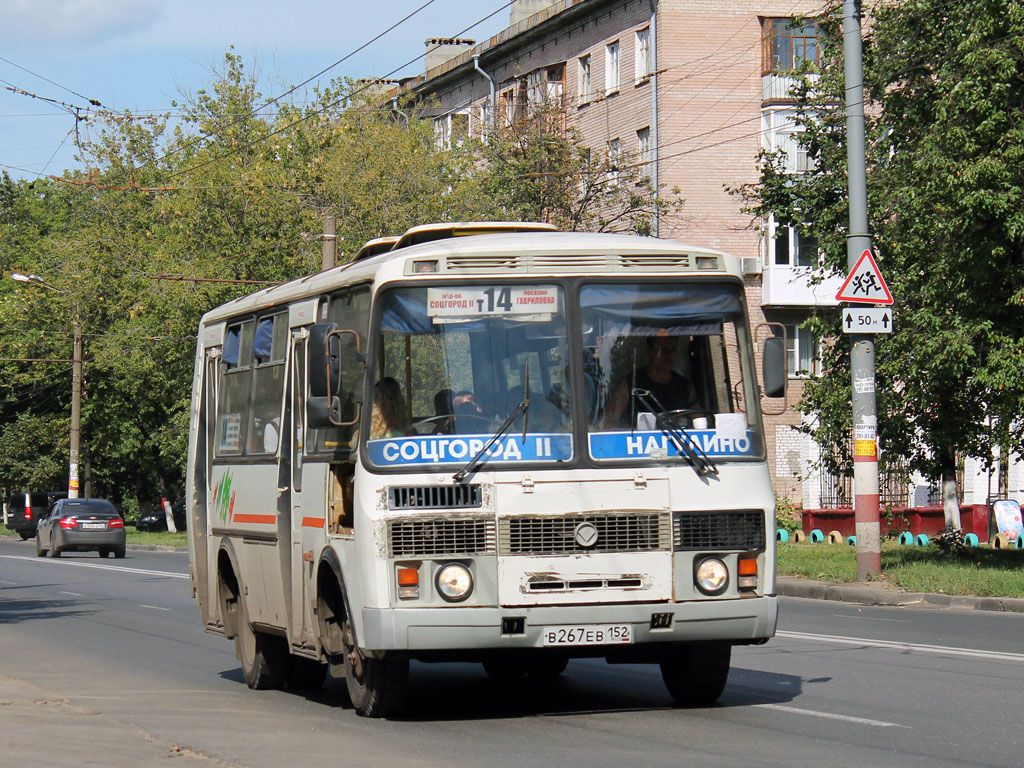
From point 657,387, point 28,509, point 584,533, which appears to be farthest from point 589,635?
point 28,509

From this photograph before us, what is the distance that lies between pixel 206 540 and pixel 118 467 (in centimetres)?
6241

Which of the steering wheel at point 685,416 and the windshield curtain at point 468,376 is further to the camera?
the steering wheel at point 685,416

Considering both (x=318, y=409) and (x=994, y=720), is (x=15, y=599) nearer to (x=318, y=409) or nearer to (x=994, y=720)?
(x=318, y=409)

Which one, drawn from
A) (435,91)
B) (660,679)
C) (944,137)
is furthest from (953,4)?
(435,91)

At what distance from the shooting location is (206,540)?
13.4 m

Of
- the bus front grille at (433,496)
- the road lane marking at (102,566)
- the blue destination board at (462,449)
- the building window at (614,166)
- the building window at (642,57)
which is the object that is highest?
the building window at (642,57)

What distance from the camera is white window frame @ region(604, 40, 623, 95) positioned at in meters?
50.8

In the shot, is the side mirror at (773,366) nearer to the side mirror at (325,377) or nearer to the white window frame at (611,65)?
the side mirror at (325,377)

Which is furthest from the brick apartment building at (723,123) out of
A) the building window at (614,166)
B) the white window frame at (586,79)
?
the building window at (614,166)

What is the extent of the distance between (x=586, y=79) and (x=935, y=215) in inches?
1236

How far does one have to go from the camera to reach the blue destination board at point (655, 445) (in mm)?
9469

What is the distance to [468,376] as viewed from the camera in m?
9.48

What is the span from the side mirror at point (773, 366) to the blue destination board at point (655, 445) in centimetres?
33

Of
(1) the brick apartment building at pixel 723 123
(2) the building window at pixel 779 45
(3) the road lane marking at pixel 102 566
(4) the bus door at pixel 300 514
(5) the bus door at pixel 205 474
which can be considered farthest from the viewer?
(2) the building window at pixel 779 45
